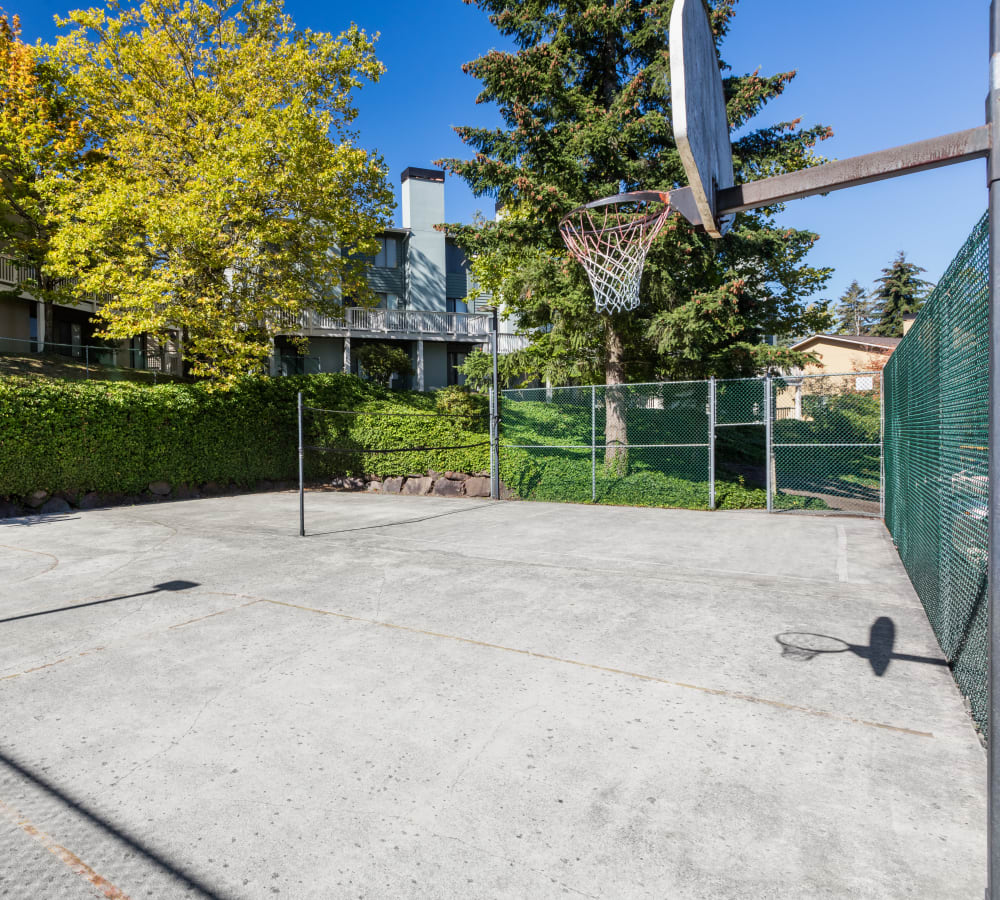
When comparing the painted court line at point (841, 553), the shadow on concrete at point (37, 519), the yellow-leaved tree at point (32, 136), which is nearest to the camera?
the painted court line at point (841, 553)

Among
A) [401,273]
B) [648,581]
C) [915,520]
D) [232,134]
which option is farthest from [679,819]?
[401,273]

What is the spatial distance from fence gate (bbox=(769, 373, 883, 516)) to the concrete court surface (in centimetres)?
621

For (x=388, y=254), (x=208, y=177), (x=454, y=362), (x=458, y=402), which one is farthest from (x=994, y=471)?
(x=388, y=254)

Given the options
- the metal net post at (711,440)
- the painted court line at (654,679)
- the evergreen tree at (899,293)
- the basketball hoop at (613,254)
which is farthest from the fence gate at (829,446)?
the evergreen tree at (899,293)

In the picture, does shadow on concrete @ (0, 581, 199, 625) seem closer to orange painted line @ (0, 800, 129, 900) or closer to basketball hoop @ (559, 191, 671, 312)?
orange painted line @ (0, 800, 129, 900)

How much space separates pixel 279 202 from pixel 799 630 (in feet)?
51.3

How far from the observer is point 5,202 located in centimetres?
1719

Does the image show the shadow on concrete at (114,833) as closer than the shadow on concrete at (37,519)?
Yes

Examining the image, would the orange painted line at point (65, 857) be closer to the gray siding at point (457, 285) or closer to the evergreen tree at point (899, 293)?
the gray siding at point (457, 285)

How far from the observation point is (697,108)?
3309 millimetres

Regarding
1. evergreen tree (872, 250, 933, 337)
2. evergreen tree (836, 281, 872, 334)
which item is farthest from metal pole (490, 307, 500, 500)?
evergreen tree (836, 281, 872, 334)

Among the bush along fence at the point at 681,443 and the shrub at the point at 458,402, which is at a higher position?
the shrub at the point at 458,402

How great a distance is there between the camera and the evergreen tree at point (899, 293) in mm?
53125

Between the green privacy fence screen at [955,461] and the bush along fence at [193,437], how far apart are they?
1080cm
